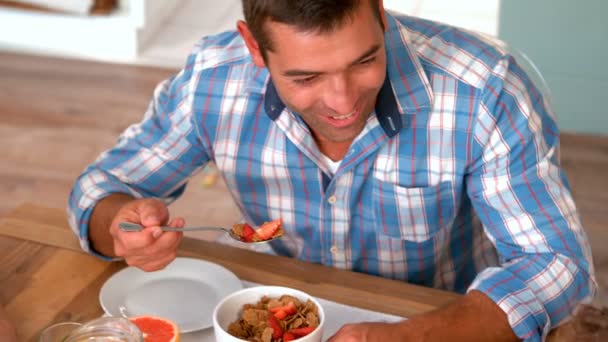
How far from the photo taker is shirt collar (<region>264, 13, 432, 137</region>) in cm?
155

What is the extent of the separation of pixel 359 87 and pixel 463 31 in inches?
13.3

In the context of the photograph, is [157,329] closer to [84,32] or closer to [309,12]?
[309,12]

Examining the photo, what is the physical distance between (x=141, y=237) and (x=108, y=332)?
11.1 inches

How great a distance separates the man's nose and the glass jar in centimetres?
52

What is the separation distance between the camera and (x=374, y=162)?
160cm

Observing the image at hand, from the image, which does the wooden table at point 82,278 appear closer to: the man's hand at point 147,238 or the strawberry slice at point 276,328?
the man's hand at point 147,238

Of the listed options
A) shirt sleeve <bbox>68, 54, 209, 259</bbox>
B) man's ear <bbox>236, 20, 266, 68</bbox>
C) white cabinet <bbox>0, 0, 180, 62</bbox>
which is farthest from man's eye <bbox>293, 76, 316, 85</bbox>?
white cabinet <bbox>0, 0, 180, 62</bbox>

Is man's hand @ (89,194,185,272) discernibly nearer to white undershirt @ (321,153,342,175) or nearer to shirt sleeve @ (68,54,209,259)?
shirt sleeve @ (68,54,209,259)

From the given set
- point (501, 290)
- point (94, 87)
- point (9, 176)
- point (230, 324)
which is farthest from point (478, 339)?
point (94, 87)

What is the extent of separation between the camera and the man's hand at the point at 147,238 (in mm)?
1379

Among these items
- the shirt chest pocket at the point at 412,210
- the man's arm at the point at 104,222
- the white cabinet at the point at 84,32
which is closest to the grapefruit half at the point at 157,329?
the man's arm at the point at 104,222

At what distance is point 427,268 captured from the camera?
175 cm

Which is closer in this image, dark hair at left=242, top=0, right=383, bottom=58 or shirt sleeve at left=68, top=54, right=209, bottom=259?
dark hair at left=242, top=0, right=383, bottom=58

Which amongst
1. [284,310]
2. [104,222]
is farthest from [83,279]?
[284,310]
